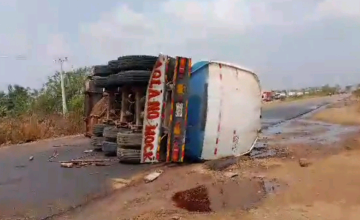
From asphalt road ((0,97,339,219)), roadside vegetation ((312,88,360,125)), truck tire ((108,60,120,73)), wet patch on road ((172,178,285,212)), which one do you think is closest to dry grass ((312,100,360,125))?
roadside vegetation ((312,88,360,125))

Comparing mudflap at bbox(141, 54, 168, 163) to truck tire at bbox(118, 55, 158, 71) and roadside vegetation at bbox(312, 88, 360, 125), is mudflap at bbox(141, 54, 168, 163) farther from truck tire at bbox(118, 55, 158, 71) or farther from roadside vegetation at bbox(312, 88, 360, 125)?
roadside vegetation at bbox(312, 88, 360, 125)

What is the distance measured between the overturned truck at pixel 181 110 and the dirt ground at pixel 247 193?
413mm

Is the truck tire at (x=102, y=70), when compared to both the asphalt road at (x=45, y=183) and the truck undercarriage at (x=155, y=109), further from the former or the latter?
the asphalt road at (x=45, y=183)

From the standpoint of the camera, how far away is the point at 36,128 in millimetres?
12633

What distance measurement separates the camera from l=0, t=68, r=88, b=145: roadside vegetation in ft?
40.3

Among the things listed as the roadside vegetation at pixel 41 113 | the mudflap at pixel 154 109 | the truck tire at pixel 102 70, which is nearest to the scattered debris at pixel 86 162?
the mudflap at pixel 154 109

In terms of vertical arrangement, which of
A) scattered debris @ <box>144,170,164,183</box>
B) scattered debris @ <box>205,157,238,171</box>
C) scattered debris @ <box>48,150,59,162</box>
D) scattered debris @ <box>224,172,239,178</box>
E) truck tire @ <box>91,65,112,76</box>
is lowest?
scattered debris @ <box>48,150,59,162</box>

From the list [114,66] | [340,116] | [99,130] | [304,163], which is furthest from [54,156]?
[340,116]

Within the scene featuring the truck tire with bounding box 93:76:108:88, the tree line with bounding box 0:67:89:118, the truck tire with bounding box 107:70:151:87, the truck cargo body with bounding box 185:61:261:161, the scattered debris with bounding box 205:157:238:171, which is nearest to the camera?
the scattered debris with bounding box 205:157:238:171

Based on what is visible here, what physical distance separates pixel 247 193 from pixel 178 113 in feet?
6.89

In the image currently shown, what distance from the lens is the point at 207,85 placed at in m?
7.26

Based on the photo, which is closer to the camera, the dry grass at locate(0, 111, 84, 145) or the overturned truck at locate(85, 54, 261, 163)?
the overturned truck at locate(85, 54, 261, 163)

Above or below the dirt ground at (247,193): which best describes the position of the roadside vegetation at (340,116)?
above

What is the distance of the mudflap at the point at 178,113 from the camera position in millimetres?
7117
